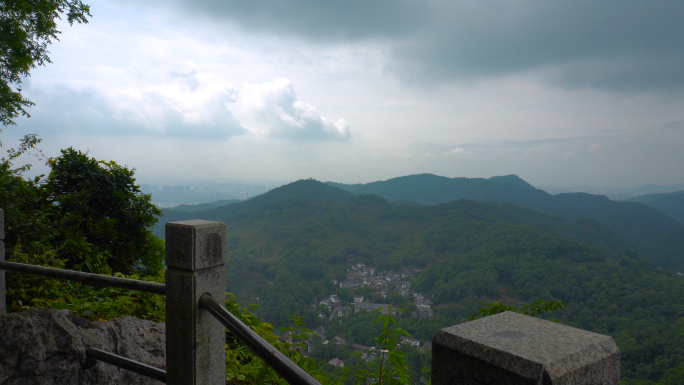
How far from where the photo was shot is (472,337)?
0.94 metres

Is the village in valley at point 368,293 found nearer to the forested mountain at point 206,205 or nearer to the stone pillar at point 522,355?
the stone pillar at point 522,355

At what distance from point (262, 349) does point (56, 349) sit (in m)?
2.01

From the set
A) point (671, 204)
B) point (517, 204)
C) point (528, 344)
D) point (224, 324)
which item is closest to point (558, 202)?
point (517, 204)

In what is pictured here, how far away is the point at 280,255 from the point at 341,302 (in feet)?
69.6

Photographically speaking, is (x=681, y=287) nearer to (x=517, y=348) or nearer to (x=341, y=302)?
(x=341, y=302)

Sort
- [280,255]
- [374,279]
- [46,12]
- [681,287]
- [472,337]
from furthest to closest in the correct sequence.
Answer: [280,255]
[374,279]
[681,287]
[46,12]
[472,337]

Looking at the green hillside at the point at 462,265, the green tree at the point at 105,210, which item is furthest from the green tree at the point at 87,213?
the green hillside at the point at 462,265

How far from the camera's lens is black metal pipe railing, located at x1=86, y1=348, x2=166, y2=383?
2051 mm

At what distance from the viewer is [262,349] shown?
4.25 ft

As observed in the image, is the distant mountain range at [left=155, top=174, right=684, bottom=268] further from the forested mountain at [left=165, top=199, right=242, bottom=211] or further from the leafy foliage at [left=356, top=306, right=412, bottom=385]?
the leafy foliage at [left=356, top=306, right=412, bottom=385]

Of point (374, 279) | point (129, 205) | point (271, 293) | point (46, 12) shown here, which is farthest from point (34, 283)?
point (374, 279)

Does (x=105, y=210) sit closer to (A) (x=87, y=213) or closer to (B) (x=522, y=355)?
(A) (x=87, y=213)

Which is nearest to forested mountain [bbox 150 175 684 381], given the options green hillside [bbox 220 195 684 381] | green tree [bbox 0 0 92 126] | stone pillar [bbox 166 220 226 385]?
green hillside [bbox 220 195 684 381]

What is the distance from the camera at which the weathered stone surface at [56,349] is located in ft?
7.71
